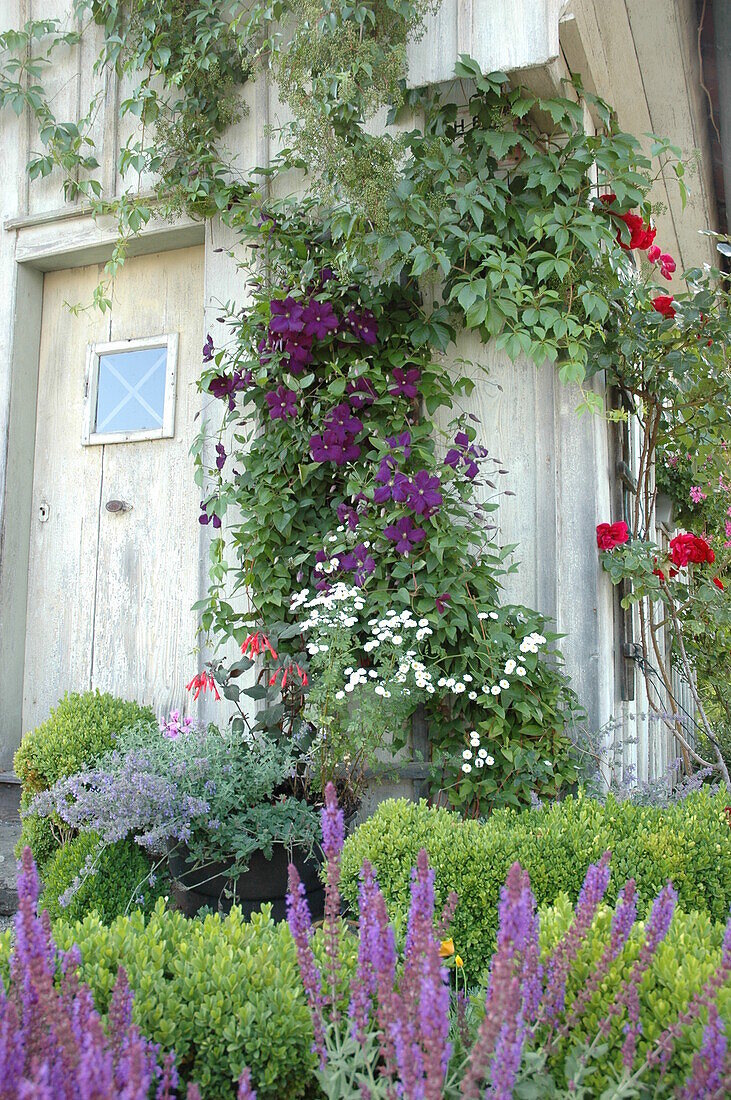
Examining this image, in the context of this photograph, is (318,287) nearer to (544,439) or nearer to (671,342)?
(544,439)

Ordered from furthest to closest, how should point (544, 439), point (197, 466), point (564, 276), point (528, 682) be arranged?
point (197, 466), point (544, 439), point (564, 276), point (528, 682)

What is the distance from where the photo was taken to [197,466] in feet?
11.4

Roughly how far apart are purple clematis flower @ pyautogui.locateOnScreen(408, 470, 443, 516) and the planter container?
Result: 3.48 feet

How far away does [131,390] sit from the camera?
3.75 metres

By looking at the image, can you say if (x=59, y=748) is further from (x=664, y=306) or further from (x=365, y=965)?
(x=664, y=306)

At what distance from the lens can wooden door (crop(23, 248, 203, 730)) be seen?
3564mm

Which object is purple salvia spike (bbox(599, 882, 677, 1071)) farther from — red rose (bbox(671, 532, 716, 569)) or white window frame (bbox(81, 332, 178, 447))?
white window frame (bbox(81, 332, 178, 447))

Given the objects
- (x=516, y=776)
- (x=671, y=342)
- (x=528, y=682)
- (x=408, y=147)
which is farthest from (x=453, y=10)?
(x=516, y=776)

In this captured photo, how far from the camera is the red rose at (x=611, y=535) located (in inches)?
112

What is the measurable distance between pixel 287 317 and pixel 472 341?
2.12ft

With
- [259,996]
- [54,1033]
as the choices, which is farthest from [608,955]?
[54,1033]

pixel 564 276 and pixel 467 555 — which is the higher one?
pixel 564 276

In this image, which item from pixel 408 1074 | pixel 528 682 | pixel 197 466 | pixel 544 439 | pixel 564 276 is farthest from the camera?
pixel 197 466

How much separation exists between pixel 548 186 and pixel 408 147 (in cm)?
48
